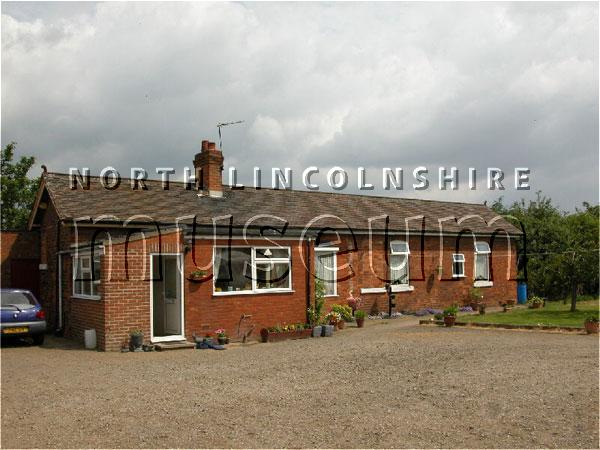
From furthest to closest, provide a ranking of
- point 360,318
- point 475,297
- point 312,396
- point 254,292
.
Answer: point 475,297, point 360,318, point 254,292, point 312,396

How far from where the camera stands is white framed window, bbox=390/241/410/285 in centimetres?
2528

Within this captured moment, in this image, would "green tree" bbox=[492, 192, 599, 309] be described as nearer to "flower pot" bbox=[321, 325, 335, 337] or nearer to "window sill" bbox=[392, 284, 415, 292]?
"window sill" bbox=[392, 284, 415, 292]

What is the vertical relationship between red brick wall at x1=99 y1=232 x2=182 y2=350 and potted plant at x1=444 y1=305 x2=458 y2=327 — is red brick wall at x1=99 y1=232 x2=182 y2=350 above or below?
above

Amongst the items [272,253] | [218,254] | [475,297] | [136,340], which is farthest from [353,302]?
[136,340]

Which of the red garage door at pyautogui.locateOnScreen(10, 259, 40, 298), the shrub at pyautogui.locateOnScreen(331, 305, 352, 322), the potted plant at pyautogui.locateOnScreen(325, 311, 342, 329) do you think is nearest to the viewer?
the potted plant at pyautogui.locateOnScreen(325, 311, 342, 329)

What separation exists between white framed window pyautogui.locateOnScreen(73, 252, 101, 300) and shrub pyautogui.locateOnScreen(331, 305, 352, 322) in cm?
807

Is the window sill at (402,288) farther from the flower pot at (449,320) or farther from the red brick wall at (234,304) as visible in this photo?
the red brick wall at (234,304)

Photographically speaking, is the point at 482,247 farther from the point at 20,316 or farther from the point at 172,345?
the point at 20,316

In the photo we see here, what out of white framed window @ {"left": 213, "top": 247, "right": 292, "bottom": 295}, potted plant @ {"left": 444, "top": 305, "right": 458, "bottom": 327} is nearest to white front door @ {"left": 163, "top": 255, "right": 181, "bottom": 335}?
white framed window @ {"left": 213, "top": 247, "right": 292, "bottom": 295}

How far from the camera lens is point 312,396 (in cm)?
963

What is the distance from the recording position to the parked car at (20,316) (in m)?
15.9

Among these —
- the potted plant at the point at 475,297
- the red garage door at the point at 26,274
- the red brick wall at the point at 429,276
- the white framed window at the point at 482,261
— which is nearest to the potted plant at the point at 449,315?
the red brick wall at the point at 429,276

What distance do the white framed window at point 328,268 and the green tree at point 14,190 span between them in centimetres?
1805

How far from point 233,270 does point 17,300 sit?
5.67m
